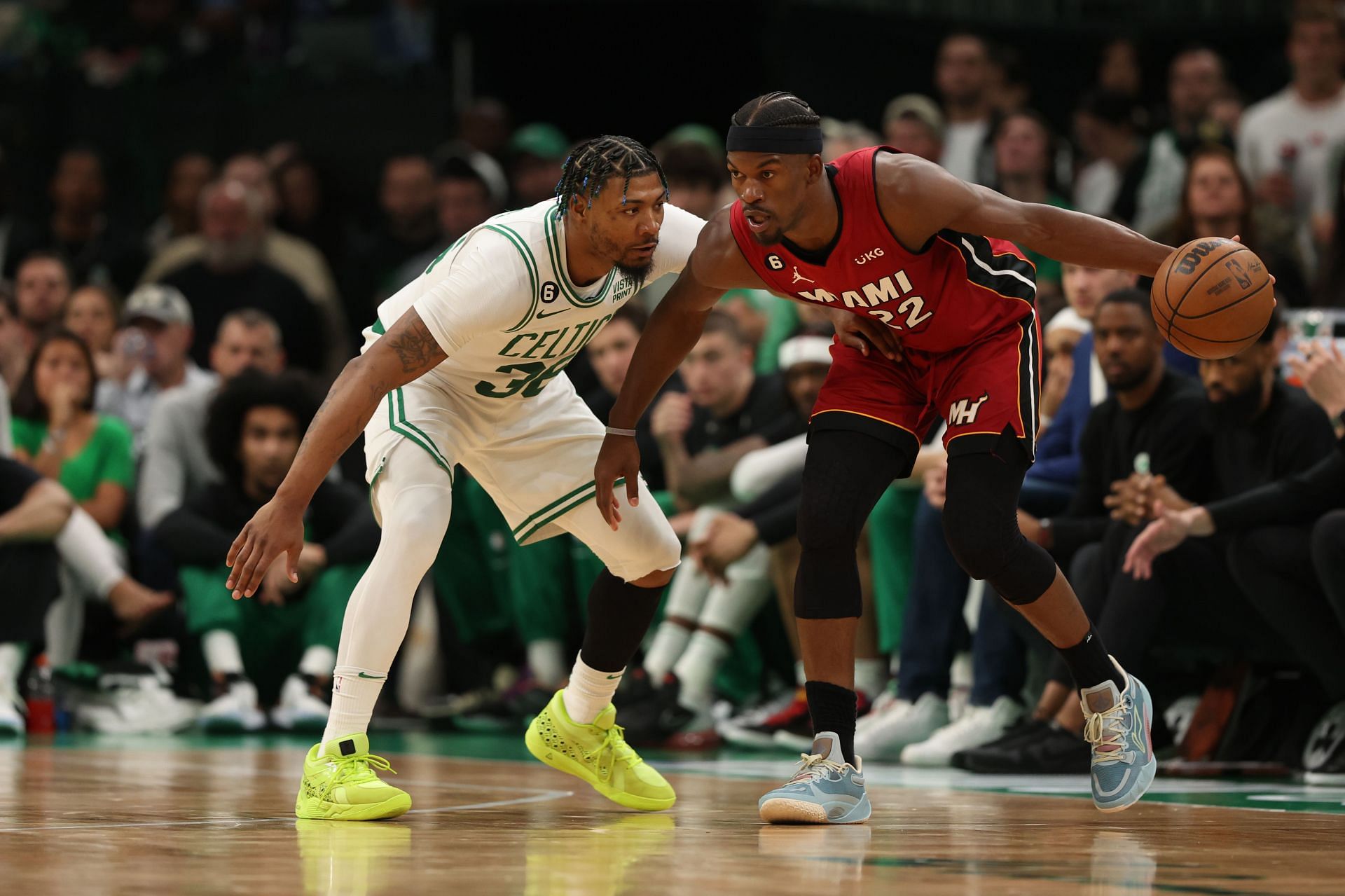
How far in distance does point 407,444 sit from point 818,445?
1.08 metres

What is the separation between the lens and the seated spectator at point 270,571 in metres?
8.23

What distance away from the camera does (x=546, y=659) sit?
834cm

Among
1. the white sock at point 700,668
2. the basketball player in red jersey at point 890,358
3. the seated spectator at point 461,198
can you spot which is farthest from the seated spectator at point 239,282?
the basketball player in red jersey at point 890,358

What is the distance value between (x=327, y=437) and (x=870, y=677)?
11.7 feet

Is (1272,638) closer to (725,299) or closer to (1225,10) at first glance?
(725,299)

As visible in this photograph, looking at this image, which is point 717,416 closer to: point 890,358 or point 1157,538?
point 1157,538

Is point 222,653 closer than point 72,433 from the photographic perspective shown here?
Yes

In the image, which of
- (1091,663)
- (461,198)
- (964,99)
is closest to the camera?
(1091,663)

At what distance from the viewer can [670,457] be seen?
809cm

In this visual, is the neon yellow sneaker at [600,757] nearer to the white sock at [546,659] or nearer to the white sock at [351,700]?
the white sock at [351,700]

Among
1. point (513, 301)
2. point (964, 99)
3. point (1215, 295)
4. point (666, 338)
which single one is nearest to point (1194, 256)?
point (1215, 295)

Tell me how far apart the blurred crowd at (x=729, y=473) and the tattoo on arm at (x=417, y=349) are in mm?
2453

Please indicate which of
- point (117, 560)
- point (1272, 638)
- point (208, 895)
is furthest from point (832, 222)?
point (117, 560)

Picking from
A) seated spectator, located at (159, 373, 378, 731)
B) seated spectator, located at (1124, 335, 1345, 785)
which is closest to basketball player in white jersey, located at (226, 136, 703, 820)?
seated spectator, located at (1124, 335, 1345, 785)
